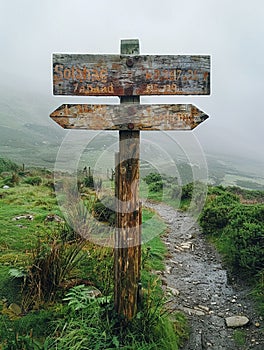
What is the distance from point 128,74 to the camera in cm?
346

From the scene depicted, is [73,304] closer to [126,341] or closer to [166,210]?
[126,341]

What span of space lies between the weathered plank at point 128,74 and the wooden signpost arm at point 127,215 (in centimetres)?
14

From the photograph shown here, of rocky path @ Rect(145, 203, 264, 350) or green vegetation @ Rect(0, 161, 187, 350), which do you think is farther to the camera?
rocky path @ Rect(145, 203, 264, 350)

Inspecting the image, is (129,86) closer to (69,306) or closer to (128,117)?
(128,117)

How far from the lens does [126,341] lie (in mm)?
3598

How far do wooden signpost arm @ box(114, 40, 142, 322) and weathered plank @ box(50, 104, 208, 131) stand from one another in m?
0.11

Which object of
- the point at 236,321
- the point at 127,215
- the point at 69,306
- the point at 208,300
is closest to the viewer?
the point at 127,215

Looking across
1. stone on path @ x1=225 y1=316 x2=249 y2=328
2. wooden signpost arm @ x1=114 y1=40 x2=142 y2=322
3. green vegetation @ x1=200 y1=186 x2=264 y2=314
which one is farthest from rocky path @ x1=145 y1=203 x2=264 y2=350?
wooden signpost arm @ x1=114 y1=40 x2=142 y2=322

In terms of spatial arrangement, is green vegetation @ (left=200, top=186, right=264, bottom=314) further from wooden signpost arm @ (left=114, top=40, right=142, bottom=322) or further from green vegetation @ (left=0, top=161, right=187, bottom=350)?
wooden signpost arm @ (left=114, top=40, right=142, bottom=322)

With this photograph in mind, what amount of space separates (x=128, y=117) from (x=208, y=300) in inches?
146

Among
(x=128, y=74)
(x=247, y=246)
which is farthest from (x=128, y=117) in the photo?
(x=247, y=246)

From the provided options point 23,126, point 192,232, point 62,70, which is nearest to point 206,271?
point 192,232

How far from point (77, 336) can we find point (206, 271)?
4.10m

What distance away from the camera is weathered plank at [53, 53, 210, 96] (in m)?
3.44
